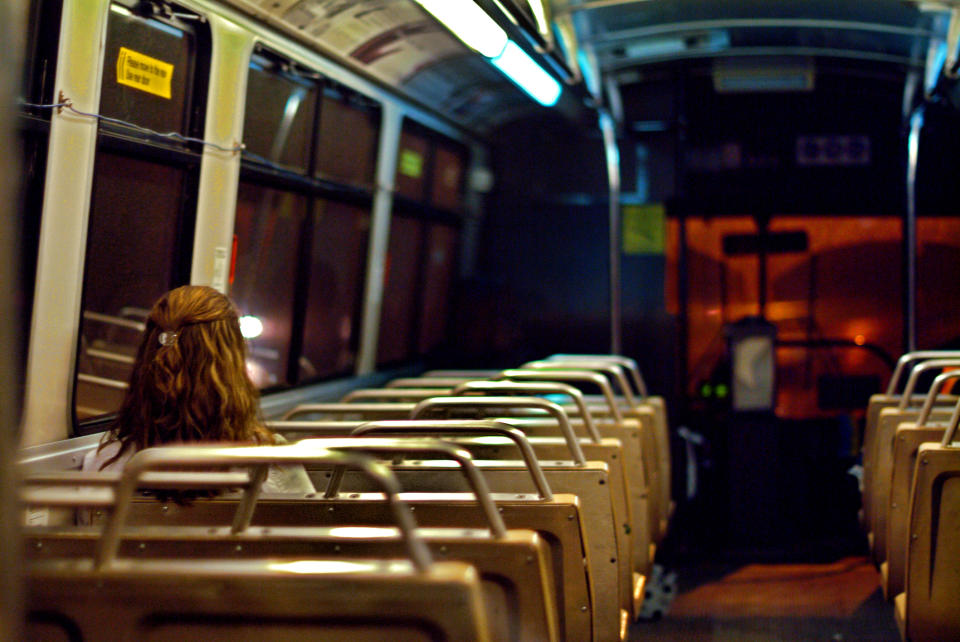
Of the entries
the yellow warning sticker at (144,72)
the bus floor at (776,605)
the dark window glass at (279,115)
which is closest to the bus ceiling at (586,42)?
the dark window glass at (279,115)

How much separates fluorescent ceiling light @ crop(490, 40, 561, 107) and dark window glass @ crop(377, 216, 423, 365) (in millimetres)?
1379

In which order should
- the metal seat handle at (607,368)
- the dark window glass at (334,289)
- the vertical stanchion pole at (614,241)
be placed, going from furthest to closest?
the vertical stanchion pole at (614,241), the dark window glass at (334,289), the metal seat handle at (607,368)

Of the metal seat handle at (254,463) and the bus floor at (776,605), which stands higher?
the metal seat handle at (254,463)

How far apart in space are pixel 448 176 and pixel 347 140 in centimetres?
168

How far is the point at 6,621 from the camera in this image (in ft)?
3.93

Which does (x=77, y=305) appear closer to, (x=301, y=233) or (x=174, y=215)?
(x=174, y=215)

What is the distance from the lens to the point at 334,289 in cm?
586

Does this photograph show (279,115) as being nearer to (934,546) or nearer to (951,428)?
(951,428)

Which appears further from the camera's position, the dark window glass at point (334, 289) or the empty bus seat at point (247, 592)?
the dark window glass at point (334, 289)

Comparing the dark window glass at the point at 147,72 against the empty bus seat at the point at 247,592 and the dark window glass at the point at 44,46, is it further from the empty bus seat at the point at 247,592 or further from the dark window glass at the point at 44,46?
the empty bus seat at the point at 247,592

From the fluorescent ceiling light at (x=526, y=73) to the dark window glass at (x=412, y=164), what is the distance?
41.5 inches

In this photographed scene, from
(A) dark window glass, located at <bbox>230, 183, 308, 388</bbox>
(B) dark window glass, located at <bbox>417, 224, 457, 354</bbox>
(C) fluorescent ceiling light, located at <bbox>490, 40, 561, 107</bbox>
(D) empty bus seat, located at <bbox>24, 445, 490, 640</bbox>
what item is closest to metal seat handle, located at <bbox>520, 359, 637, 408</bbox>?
(A) dark window glass, located at <bbox>230, 183, 308, 388</bbox>

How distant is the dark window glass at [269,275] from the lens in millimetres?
4824

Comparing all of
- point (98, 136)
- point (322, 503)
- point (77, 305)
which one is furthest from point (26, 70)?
point (322, 503)
